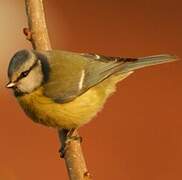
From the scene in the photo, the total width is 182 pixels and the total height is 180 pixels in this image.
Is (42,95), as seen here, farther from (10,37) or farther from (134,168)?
(10,37)

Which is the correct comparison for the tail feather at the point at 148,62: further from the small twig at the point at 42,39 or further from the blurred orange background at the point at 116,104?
the blurred orange background at the point at 116,104

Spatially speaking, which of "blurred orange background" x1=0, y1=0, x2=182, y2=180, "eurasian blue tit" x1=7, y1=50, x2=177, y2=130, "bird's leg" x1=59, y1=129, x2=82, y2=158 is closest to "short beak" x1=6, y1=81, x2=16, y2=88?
"eurasian blue tit" x1=7, y1=50, x2=177, y2=130

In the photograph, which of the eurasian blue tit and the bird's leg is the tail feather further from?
the bird's leg

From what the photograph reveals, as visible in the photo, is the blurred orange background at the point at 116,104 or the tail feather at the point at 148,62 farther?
the blurred orange background at the point at 116,104

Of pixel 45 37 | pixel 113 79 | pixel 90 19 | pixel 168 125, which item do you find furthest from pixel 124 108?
pixel 45 37

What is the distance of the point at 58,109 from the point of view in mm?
2988

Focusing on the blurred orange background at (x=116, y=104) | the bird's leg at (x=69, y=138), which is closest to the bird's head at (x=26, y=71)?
the bird's leg at (x=69, y=138)

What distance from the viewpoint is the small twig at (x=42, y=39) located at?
106 inches

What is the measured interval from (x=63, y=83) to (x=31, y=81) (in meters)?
0.14

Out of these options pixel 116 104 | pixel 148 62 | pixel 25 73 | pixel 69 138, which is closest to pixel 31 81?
pixel 25 73

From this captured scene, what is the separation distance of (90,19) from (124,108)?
556mm

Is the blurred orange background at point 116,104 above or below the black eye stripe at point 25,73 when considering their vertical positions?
above

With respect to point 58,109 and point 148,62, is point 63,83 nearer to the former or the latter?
point 58,109

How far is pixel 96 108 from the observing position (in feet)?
10.2
